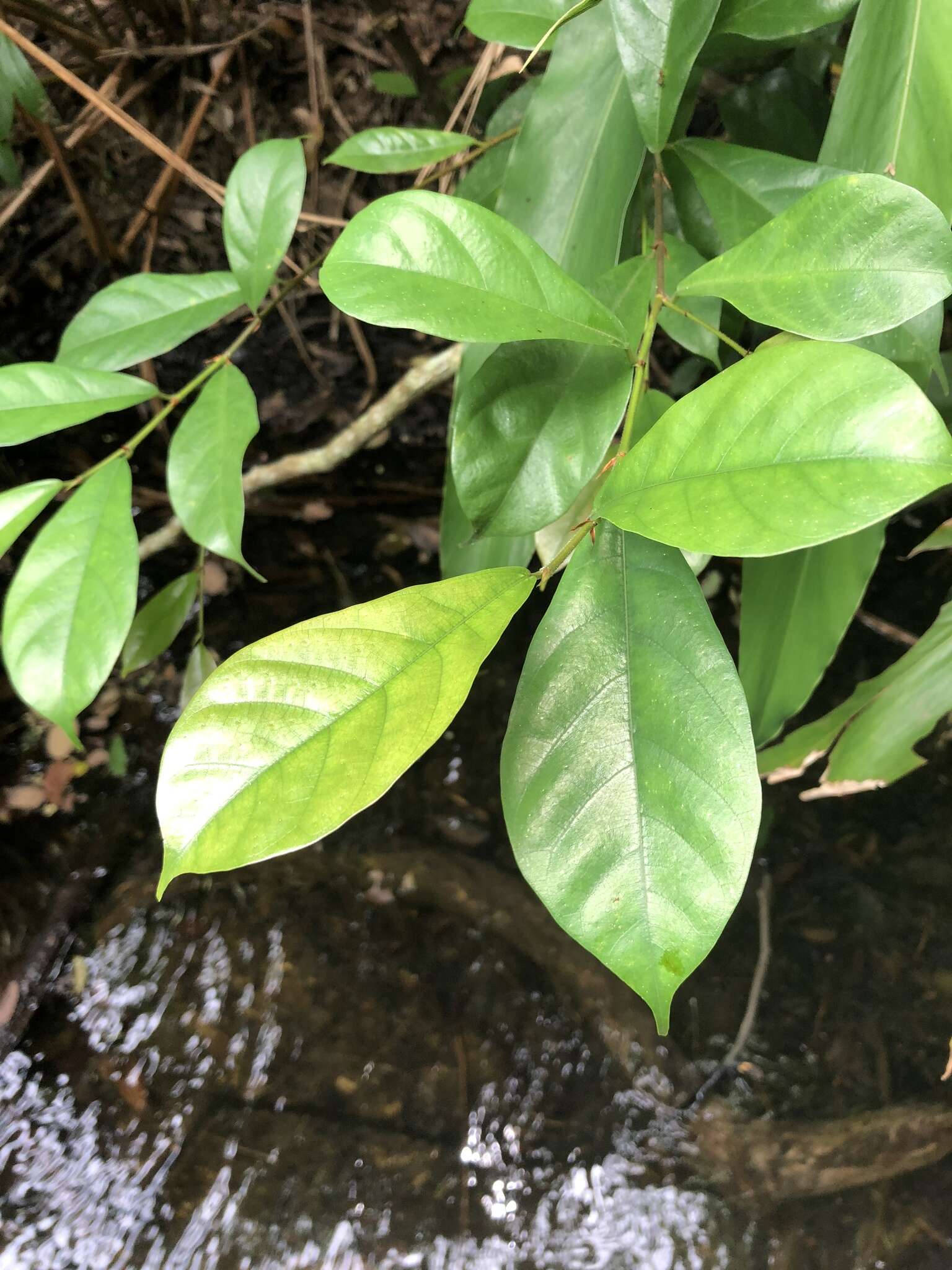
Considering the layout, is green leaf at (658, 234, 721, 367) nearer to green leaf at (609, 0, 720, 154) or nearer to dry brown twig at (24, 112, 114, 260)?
green leaf at (609, 0, 720, 154)

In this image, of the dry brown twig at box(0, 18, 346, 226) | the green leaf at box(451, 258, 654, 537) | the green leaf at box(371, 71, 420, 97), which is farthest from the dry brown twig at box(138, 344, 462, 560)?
the green leaf at box(451, 258, 654, 537)

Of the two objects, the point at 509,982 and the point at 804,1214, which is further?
the point at 509,982

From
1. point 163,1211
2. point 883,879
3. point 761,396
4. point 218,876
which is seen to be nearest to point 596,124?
point 761,396

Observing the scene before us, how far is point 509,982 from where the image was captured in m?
1.05

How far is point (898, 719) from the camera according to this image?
0.65m

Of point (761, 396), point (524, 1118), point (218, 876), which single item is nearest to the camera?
point (761, 396)

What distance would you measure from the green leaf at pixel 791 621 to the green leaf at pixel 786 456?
1.11 ft

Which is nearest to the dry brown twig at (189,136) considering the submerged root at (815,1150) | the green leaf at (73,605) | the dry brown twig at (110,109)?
the dry brown twig at (110,109)

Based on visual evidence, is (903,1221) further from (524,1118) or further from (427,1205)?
(427,1205)

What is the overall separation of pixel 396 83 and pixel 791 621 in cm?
88

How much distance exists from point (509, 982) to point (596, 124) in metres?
1.03

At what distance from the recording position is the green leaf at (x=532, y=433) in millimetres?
429

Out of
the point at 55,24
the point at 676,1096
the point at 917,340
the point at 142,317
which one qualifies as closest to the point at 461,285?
the point at 917,340

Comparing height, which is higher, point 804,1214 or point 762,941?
point 762,941
